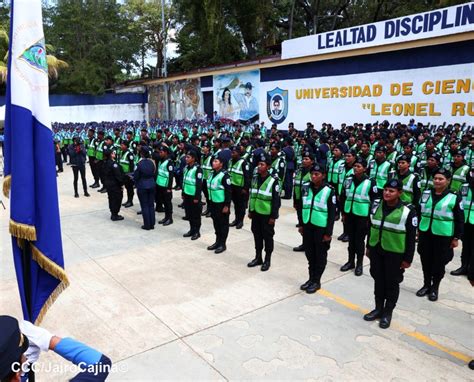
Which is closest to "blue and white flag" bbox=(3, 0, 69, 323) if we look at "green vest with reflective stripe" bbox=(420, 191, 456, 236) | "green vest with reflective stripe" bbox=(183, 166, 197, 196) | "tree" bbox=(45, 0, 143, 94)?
"green vest with reflective stripe" bbox=(420, 191, 456, 236)

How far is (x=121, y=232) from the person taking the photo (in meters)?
8.24

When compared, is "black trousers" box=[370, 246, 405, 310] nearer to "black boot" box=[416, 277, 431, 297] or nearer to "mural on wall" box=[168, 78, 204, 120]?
"black boot" box=[416, 277, 431, 297]

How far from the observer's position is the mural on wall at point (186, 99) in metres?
27.3

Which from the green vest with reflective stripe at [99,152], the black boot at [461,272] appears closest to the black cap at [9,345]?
the black boot at [461,272]

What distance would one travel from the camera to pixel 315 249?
541 centimetres

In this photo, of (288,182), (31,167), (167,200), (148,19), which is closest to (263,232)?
(167,200)

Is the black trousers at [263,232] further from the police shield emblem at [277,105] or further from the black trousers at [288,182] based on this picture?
the police shield emblem at [277,105]

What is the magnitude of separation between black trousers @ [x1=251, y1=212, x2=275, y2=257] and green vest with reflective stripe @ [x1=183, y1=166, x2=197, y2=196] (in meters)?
1.75

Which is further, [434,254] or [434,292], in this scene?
[434,292]

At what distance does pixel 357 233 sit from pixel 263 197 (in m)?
1.46

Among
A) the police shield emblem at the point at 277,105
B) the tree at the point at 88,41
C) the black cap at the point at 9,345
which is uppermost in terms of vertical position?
the tree at the point at 88,41

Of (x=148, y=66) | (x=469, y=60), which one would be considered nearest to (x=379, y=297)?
(x=469, y=60)

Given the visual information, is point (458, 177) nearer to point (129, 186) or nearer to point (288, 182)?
point (288, 182)

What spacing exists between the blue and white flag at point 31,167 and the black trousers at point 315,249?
3.21m
